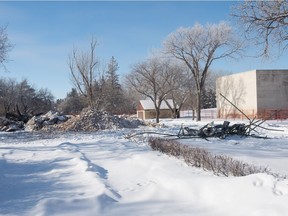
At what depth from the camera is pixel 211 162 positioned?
31.6ft

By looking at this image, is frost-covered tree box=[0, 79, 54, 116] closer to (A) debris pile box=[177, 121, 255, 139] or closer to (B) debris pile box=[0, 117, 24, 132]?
(B) debris pile box=[0, 117, 24, 132]

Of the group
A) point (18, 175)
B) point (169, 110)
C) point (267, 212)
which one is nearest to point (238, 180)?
point (267, 212)

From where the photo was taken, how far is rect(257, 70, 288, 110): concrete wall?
49094 mm

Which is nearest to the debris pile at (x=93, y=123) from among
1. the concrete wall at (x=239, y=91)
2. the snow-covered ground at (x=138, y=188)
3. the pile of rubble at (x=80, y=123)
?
the pile of rubble at (x=80, y=123)

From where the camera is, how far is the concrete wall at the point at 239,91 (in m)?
50.2

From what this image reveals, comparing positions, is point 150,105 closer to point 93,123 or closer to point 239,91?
point 239,91

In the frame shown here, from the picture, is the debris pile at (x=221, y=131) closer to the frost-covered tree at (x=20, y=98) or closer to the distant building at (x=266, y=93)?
the distant building at (x=266, y=93)

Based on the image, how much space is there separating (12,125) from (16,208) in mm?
30898

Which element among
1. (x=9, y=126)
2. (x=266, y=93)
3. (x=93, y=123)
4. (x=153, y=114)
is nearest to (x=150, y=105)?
(x=153, y=114)

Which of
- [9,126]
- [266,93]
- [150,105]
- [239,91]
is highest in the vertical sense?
[239,91]

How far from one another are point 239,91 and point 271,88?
17.2 ft

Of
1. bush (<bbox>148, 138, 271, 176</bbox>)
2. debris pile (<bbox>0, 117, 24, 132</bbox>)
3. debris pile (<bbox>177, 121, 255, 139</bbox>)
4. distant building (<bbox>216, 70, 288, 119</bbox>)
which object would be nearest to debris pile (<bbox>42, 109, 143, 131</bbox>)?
debris pile (<bbox>0, 117, 24, 132</bbox>)

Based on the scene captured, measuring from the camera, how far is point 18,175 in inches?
430

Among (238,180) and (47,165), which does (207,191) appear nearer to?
(238,180)
